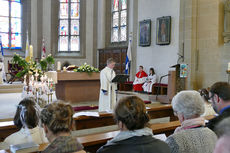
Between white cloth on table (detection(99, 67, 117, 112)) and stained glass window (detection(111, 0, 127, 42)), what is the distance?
25.8 ft

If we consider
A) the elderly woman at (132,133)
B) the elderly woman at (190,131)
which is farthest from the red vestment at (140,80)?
the elderly woman at (132,133)

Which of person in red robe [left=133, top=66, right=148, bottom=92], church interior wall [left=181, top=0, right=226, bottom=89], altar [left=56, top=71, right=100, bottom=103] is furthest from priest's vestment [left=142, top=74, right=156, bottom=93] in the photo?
altar [left=56, top=71, right=100, bottom=103]

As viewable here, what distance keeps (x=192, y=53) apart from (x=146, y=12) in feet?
12.9

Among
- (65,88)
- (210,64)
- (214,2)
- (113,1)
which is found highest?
(113,1)

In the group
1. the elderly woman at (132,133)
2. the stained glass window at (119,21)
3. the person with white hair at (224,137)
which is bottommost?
the elderly woman at (132,133)

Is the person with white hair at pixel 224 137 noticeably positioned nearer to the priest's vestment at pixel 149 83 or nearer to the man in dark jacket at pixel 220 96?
the man in dark jacket at pixel 220 96

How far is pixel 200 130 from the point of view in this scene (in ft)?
6.86

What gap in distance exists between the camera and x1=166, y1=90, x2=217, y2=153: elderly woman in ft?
6.63

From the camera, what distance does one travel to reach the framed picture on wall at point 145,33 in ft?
43.3

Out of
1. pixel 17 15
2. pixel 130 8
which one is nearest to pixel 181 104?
pixel 130 8

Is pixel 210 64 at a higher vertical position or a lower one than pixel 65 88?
higher

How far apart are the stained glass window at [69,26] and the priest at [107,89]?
9.72 m

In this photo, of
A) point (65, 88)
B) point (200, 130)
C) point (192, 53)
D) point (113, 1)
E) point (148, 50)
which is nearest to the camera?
point (200, 130)

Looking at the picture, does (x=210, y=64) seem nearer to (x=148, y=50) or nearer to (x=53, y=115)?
(x=148, y=50)
